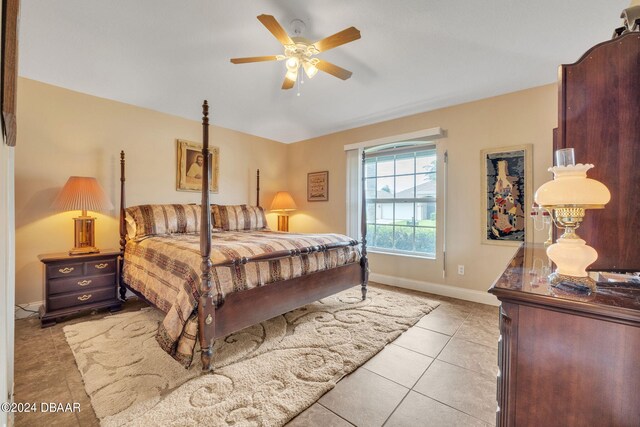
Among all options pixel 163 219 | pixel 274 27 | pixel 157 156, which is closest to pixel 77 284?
pixel 163 219

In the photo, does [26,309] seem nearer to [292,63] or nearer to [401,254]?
[292,63]

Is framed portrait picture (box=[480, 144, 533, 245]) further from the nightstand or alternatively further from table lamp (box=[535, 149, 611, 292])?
the nightstand

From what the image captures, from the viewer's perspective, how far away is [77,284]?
8.59 ft

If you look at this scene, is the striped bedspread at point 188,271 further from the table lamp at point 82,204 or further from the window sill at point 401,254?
the window sill at point 401,254

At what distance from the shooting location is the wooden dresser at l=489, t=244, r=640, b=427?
679 millimetres

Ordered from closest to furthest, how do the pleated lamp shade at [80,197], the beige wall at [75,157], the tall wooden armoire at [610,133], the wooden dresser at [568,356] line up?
the wooden dresser at [568,356] < the tall wooden armoire at [610,133] < the pleated lamp shade at [80,197] < the beige wall at [75,157]

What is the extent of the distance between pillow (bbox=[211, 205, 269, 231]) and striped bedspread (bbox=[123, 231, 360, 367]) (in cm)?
97

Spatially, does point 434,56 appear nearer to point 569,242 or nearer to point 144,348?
point 569,242

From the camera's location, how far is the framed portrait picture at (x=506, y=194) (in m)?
2.90

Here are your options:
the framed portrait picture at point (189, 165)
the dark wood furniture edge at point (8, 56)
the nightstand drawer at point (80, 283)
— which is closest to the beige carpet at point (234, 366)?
the nightstand drawer at point (80, 283)

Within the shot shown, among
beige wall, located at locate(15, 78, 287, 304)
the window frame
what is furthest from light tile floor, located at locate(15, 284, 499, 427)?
the window frame

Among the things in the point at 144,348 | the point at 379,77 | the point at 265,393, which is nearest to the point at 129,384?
the point at 144,348

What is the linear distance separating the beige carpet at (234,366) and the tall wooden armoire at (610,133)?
154cm

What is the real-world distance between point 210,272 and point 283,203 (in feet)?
9.81
